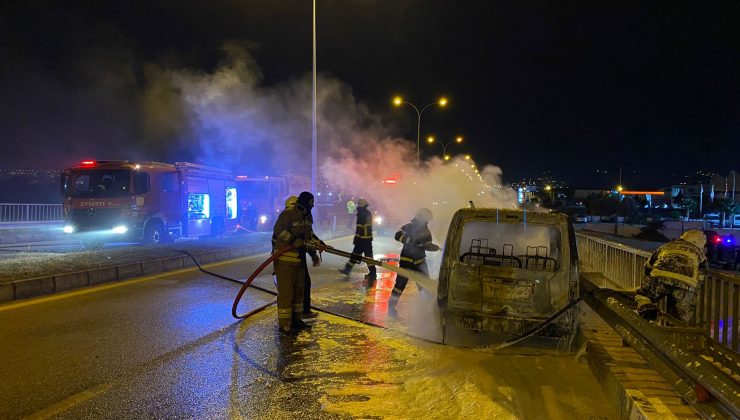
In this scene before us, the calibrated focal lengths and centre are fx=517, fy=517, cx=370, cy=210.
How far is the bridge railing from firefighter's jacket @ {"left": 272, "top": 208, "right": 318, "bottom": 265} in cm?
412

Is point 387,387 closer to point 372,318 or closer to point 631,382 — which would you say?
point 631,382

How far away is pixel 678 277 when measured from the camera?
14.8 feet

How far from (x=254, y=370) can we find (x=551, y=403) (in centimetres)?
259

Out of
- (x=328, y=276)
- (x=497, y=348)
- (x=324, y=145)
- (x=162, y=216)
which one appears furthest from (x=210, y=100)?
(x=497, y=348)

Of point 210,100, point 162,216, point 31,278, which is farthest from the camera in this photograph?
point 210,100

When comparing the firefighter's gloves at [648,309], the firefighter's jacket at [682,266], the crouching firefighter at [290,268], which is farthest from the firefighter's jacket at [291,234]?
the firefighter's jacket at [682,266]

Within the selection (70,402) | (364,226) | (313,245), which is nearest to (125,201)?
(364,226)

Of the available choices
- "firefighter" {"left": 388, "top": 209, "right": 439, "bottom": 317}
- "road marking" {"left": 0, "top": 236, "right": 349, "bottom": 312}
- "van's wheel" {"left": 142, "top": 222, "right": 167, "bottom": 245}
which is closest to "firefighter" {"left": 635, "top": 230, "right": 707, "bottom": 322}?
"firefighter" {"left": 388, "top": 209, "right": 439, "bottom": 317}

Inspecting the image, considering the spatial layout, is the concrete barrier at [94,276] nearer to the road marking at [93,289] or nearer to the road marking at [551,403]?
the road marking at [93,289]

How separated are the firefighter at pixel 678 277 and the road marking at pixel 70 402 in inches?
188

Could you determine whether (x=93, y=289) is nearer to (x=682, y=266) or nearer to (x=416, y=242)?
(x=416, y=242)

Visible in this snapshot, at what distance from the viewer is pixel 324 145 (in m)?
31.1

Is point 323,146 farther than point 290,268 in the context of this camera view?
Yes

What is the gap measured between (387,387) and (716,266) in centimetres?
1915
